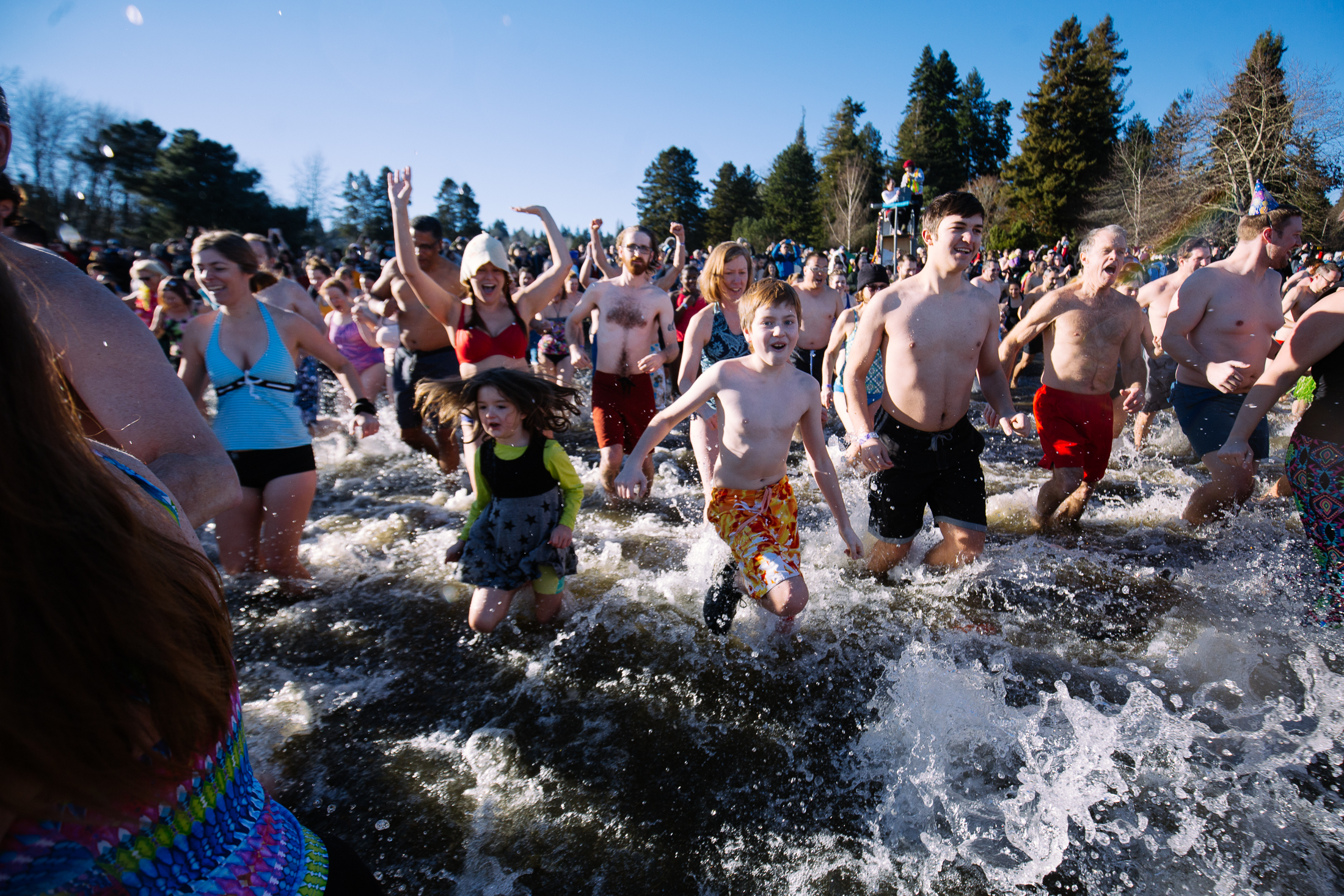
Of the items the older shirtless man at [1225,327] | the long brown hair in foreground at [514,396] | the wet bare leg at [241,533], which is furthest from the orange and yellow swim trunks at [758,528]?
the older shirtless man at [1225,327]

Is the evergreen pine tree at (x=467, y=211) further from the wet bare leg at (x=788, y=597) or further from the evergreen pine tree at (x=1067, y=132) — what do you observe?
the wet bare leg at (x=788, y=597)

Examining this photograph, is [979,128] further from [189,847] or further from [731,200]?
[189,847]

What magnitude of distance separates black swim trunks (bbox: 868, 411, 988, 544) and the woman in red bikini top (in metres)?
2.40

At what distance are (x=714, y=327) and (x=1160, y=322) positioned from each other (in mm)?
Result: 4014

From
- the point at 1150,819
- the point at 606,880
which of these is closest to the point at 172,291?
the point at 606,880

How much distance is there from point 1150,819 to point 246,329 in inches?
177

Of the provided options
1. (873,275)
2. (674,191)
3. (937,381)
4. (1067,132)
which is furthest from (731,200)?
(937,381)

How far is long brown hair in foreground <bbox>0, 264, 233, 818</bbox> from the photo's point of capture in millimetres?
525

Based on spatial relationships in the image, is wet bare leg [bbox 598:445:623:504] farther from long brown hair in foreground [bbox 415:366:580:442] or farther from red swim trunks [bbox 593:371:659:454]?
long brown hair in foreground [bbox 415:366:580:442]

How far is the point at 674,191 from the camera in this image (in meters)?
68.6

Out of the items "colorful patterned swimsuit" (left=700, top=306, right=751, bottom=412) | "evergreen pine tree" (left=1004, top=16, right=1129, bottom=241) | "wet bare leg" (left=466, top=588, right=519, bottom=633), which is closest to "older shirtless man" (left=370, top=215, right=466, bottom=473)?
"colorful patterned swimsuit" (left=700, top=306, right=751, bottom=412)

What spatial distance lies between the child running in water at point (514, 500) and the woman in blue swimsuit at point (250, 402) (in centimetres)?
85

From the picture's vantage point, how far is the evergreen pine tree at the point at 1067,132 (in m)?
42.2

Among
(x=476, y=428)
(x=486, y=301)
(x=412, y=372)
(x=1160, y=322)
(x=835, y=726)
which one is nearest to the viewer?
(x=835, y=726)
